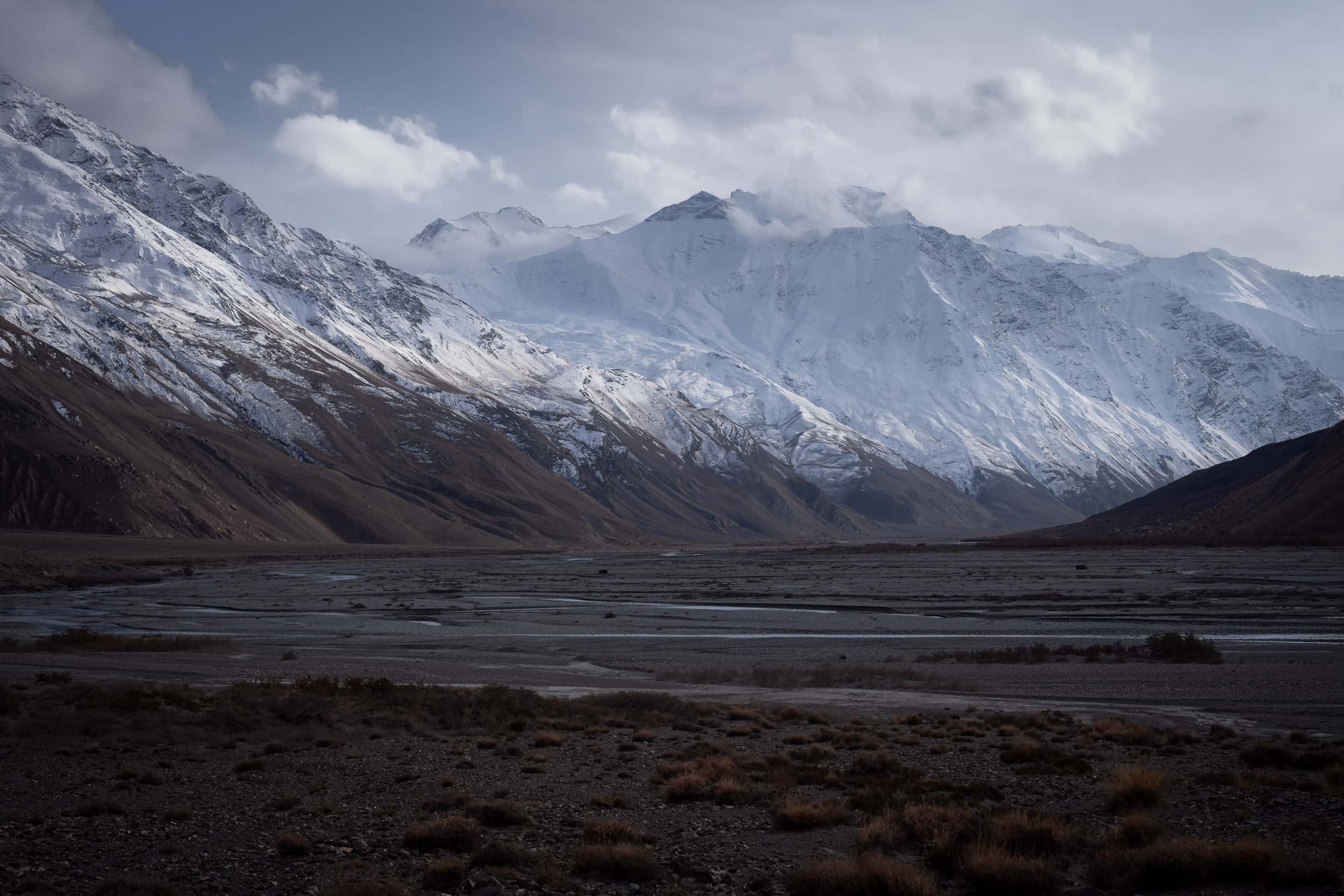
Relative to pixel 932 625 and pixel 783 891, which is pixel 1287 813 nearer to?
pixel 783 891

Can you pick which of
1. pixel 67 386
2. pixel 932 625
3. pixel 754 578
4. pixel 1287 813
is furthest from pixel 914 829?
pixel 67 386

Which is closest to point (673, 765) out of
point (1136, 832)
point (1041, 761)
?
point (1041, 761)

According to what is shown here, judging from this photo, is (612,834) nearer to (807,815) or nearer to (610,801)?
(610,801)

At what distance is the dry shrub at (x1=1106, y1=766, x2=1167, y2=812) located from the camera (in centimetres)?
1627

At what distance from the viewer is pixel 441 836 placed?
14.7 meters

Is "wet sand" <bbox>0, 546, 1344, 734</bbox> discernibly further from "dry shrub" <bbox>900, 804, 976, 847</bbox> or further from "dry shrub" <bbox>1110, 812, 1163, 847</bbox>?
"dry shrub" <bbox>900, 804, 976, 847</bbox>

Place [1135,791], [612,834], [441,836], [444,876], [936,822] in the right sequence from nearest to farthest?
[444,876] < [441,836] < [936,822] < [612,834] < [1135,791]

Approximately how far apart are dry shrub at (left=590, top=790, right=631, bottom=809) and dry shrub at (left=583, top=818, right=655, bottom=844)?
1.75 metres

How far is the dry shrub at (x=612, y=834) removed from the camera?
15.0 m

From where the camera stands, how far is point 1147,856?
12891 mm

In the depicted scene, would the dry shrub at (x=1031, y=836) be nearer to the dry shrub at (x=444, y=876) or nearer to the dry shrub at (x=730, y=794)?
the dry shrub at (x=730, y=794)

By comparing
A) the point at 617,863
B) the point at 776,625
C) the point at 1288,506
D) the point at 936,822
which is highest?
the point at 1288,506

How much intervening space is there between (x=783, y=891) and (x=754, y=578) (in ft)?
321

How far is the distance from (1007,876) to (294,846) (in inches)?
365
